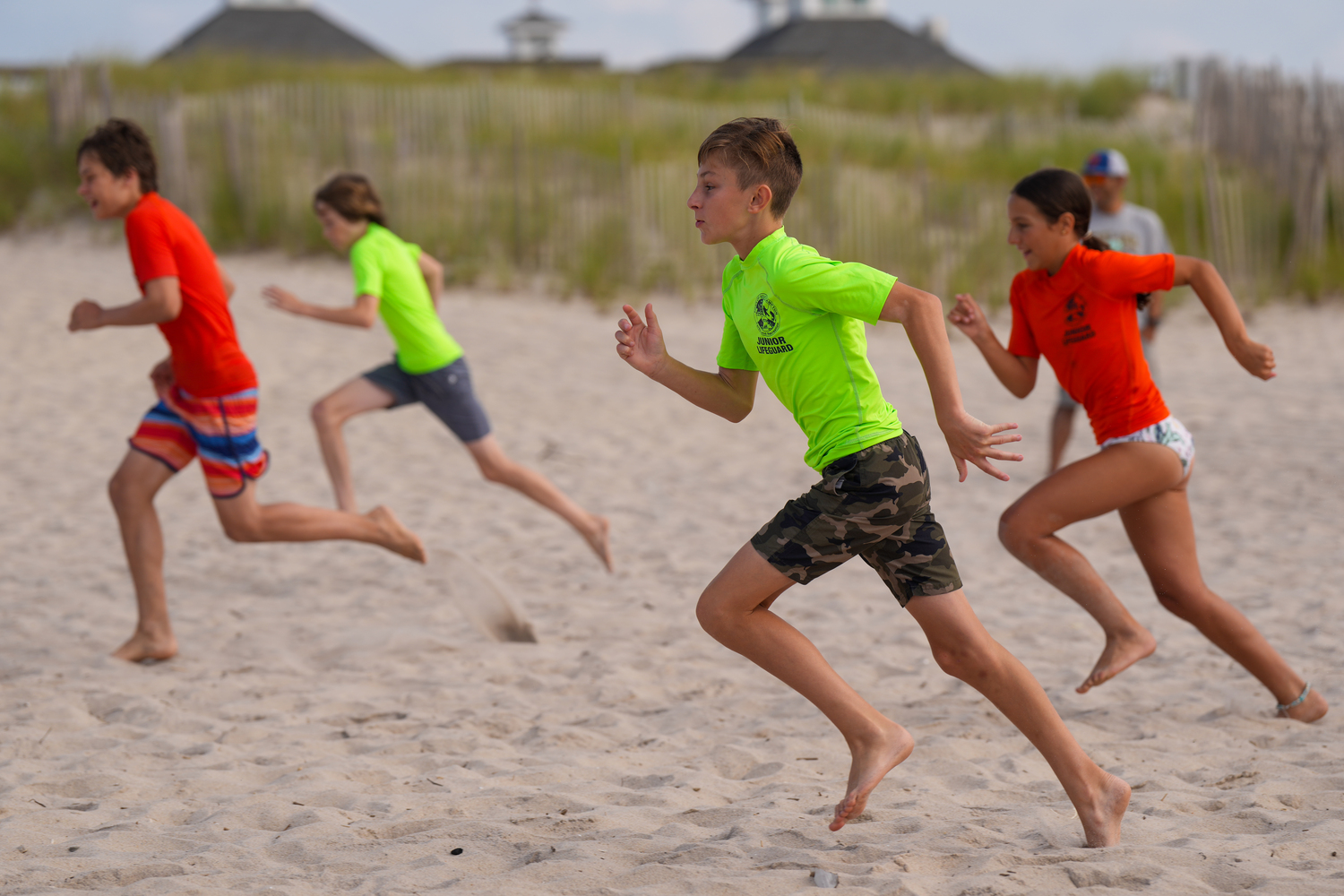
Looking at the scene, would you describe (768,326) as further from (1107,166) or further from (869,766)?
(1107,166)

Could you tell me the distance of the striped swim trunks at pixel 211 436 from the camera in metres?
4.27

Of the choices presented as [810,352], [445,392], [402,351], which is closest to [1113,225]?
[445,392]

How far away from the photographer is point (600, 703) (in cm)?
421

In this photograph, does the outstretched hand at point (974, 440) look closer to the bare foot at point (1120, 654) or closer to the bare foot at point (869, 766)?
the bare foot at point (869, 766)

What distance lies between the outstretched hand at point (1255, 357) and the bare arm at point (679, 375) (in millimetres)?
1497

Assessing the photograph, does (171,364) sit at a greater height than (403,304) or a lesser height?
lesser

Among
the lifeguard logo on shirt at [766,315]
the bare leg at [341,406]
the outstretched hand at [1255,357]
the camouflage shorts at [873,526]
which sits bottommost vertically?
the bare leg at [341,406]

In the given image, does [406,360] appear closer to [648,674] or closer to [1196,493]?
[648,674]

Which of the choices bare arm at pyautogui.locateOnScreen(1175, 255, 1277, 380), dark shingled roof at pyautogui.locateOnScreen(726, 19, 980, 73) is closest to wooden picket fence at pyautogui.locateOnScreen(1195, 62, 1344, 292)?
bare arm at pyautogui.locateOnScreen(1175, 255, 1277, 380)

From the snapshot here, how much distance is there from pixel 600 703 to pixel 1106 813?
1894 millimetres

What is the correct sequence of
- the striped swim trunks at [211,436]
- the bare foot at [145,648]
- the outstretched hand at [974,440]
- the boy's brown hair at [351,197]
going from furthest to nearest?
the boy's brown hair at [351,197], the bare foot at [145,648], the striped swim trunks at [211,436], the outstretched hand at [974,440]


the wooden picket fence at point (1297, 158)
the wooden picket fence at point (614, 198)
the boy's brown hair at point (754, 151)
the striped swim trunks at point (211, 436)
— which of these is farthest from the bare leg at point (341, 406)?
the wooden picket fence at point (1297, 158)

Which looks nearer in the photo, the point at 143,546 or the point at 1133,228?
the point at 143,546

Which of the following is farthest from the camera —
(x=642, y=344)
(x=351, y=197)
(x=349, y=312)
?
(x=351, y=197)
